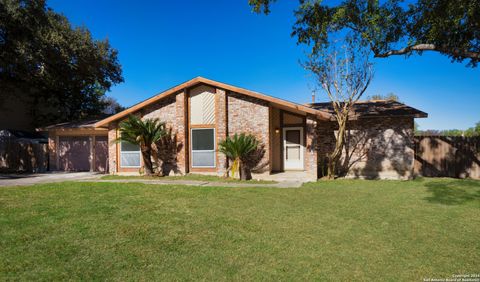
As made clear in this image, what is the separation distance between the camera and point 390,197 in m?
7.97

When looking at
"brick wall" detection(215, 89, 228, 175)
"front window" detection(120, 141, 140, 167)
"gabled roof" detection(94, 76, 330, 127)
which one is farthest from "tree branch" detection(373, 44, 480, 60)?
"front window" detection(120, 141, 140, 167)

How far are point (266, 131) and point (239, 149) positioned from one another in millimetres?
1698

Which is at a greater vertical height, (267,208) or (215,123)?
(215,123)

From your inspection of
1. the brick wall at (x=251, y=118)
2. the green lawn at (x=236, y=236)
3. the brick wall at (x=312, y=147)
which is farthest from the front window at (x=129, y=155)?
the brick wall at (x=312, y=147)

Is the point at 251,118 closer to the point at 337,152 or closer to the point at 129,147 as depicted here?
the point at 337,152

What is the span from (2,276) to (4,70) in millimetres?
19309

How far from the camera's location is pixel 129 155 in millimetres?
13773

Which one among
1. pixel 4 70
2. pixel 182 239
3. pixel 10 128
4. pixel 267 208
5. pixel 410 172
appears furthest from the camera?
pixel 10 128

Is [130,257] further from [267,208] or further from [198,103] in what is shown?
[198,103]

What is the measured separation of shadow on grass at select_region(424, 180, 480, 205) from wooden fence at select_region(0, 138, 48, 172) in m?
19.8

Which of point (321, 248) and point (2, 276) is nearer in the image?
point (2, 276)

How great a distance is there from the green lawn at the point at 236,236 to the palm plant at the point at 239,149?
3.29 m

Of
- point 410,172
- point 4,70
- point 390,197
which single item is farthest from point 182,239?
point 4,70

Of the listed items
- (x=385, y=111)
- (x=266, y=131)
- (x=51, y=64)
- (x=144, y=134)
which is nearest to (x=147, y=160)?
(x=144, y=134)
